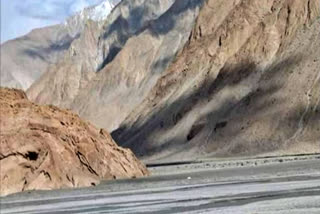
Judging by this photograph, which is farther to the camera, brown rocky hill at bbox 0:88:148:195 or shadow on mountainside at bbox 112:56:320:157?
shadow on mountainside at bbox 112:56:320:157

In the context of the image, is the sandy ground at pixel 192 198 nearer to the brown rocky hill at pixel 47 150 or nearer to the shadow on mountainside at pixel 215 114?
the brown rocky hill at pixel 47 150

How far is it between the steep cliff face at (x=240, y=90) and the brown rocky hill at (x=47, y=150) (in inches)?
1451

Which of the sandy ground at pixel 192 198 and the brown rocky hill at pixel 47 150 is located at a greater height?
the brown rocky hill at pixel 47 150

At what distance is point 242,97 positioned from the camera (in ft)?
393

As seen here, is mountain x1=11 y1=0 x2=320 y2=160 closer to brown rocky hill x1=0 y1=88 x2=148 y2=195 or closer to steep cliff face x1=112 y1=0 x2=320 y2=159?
steep cliff face x1=112 y1=0 x2=320 y2=159

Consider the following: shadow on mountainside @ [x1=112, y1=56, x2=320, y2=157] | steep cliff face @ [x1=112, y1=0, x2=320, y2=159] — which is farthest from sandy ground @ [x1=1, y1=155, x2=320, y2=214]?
shadow on mountainside @ [x1=112, y1=56, x2=320, y2=157]

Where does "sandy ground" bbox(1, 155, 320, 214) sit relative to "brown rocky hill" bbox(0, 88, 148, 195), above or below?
below

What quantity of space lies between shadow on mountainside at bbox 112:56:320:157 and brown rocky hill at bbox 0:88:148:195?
39.0 metres

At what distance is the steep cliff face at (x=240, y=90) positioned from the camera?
350 ft

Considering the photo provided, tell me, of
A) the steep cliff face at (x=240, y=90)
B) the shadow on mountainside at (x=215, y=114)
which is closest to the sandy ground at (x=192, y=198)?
the steep cliff face at (x=240, y=90)

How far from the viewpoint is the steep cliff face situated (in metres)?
107

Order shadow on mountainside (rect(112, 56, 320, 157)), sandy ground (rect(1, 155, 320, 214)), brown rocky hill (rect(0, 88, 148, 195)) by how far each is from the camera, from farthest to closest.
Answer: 1. shadow on mountainside (rect(112, 56, 320, 157))
2. brown rocky hill (rect(0, 88, 148, 195))
3. sandy ground (rect(1, 155, 320, 214))

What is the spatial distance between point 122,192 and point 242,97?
6931 cm

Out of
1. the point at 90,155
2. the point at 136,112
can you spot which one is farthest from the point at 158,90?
the point at 90,155
